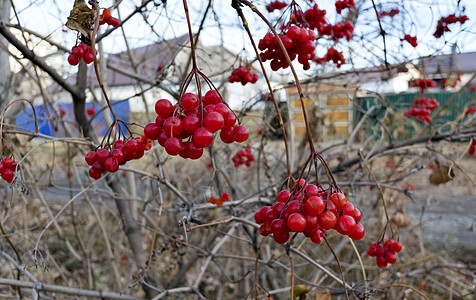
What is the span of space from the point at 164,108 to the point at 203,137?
4.5 inches

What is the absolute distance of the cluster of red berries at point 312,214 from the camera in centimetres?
77

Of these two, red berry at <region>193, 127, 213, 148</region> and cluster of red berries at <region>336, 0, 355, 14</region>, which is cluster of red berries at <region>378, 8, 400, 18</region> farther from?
red berry at <region>193, 127, 213, 148</region>

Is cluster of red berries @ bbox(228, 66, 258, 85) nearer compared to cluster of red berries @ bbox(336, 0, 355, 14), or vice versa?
cluster of red berries @ bbox(228, 66, 258, 85)

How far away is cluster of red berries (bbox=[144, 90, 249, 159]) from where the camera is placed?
753 millimetres

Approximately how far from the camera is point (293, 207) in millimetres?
794

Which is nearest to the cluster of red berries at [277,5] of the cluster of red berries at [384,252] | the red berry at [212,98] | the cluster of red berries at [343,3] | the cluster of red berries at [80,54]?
the cluster of red berries at [343,3]

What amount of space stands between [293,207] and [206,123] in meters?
0.26

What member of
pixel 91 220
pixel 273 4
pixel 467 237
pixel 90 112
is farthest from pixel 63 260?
pixel 467 237

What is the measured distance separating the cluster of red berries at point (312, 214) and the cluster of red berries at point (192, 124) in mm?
184

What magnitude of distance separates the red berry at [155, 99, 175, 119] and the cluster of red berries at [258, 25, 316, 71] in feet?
1.38

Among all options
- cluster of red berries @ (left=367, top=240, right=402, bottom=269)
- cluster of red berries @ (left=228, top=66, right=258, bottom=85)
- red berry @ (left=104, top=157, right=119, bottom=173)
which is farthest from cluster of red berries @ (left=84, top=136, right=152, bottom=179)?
cluster of red berries @ (left=367, top=240, right=402, bottom=269)

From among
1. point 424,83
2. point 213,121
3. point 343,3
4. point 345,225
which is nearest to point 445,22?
point 343,3

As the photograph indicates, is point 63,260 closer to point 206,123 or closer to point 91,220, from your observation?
point 91,220

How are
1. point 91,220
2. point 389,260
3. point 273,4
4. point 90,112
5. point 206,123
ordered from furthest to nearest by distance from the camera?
point 91,220 → point 90,112 → point 273,4 → point 389,260 → point 206,123
